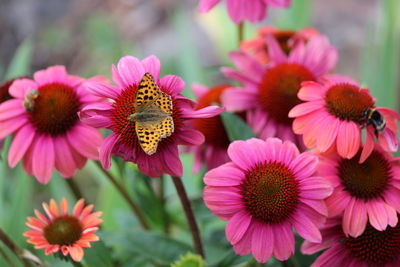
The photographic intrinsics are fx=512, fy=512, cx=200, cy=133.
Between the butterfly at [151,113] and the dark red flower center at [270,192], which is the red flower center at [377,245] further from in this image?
the butterfly at [151,113]

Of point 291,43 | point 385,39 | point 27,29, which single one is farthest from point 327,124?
point 27,29

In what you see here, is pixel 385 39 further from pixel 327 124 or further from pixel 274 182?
pixel 274 182

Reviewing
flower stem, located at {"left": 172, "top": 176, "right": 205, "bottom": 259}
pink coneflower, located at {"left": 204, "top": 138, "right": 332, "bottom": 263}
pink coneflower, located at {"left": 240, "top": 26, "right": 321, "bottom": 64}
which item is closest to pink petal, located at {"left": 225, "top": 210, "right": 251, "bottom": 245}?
pink coneflower, located at {"left": 204, "top": 138, "right": 332, "bottom": 263}

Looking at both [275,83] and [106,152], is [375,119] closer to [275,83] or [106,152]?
[275,83]

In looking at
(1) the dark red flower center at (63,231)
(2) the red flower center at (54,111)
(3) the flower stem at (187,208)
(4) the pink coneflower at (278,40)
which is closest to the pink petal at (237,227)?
(3) the flower stem at (187,208)

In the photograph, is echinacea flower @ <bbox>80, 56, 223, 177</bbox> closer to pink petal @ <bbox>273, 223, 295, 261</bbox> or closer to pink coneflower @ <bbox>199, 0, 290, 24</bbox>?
pink petal @ <bbox>273, 223, 295, 261</bbox>

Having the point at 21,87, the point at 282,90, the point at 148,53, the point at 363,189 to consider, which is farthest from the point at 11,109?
the point at 148,53
